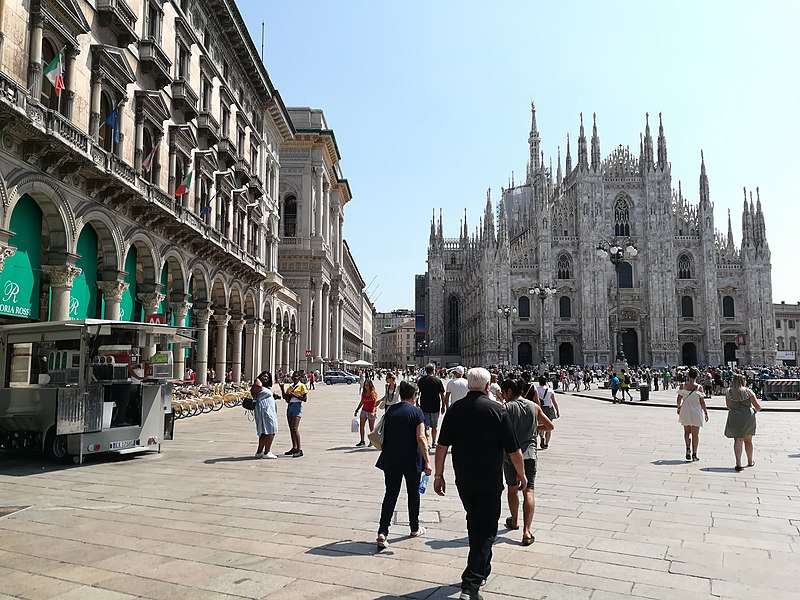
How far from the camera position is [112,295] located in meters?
19.2

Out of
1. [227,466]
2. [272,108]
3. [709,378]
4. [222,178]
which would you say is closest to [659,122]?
[709,378]

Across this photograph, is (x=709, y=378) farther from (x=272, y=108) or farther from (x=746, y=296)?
(x=746, y=296)

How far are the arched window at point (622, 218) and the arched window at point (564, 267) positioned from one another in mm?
7130

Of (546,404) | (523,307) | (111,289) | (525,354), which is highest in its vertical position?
(523,307)

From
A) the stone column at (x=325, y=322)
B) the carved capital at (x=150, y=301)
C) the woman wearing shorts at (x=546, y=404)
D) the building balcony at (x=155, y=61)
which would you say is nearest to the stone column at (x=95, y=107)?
the building balcony at (x=155, y=61)

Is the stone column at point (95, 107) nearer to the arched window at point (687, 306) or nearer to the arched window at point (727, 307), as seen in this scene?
the arched window at point (687, 306)

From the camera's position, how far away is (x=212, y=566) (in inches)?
230

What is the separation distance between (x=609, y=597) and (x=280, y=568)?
9.20 ft

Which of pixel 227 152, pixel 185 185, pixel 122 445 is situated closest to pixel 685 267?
pixel 227 152

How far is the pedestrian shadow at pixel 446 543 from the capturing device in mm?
6547

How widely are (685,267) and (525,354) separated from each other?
2201 centimetres

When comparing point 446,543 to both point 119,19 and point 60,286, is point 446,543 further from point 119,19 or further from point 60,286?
point 119,19

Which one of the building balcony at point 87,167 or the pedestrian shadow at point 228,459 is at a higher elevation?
the building balcony at point 87,167

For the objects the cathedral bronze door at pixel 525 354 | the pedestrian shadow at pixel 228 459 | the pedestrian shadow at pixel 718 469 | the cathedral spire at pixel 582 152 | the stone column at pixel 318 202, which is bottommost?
the pedestrian shadow at pixel 718 469
